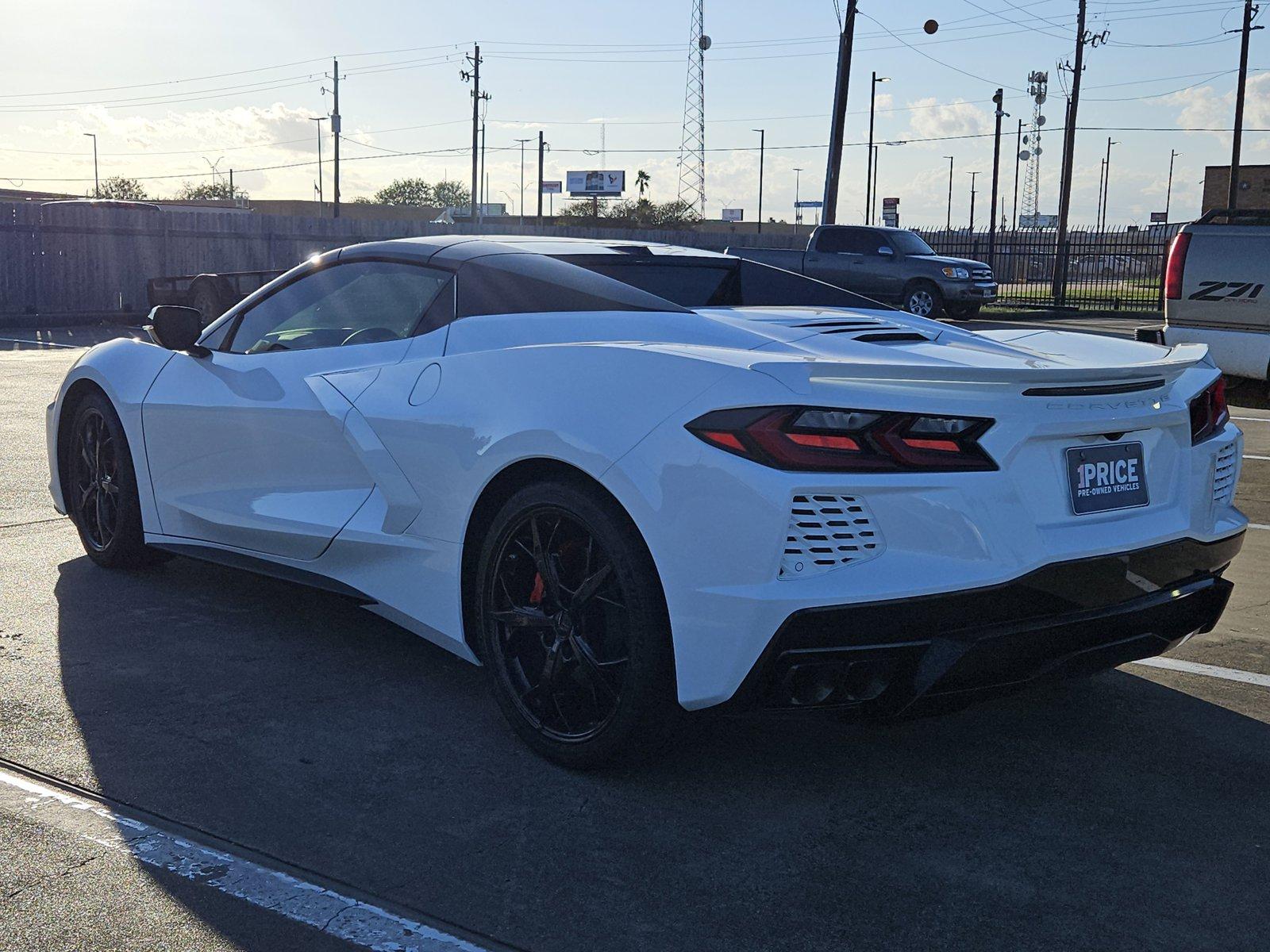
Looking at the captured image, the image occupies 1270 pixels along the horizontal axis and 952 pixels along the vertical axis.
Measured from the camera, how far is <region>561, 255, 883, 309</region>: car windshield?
4.20 metres

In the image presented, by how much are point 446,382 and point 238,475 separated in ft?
4.01

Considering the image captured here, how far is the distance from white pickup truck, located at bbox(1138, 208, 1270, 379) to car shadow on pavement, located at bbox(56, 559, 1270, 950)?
5.39 m

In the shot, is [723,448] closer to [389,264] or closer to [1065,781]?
[1065,781]

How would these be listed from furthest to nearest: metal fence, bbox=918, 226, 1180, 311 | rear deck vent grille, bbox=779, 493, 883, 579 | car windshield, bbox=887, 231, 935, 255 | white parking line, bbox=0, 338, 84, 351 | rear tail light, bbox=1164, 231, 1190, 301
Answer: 1. metal fence, bbox=918, 226, 1180, 311
2. car windshield, bbox=887, 231, 935, 255
3. white parking line, bbox=0, 338, 84, 351
4. rear tail light, bbox=1164, 231, 1190, 301
5. rear deck vent grille, bbox=779, 493, 883, 579

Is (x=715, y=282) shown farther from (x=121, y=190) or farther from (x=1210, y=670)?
(x=121, y=190)

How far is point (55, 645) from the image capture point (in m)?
4.40

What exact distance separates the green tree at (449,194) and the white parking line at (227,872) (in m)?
134

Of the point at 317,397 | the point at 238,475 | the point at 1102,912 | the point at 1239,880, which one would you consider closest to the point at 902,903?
the point at 1102,912

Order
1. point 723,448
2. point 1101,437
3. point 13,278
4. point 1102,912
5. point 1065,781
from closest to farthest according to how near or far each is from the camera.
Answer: point 1102,912 < point 723,448 < point 1101,437 < point 1065,781 < point 13,278

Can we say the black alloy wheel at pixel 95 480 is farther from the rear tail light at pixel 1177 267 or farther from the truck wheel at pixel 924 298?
the truck wheel at pixel 924 298

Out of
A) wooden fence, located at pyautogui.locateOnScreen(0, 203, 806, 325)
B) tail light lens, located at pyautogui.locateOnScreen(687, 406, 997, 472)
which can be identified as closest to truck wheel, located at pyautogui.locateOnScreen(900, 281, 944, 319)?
wooden fence, located at pyautogui.locateOnScreen(0, 203, 806, 325)

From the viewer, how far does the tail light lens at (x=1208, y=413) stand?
351cm

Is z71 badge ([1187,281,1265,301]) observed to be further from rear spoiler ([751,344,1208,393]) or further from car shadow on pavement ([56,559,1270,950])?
rear spoiler ([751,344,1208,393])

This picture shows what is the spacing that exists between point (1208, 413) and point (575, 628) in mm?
1809
